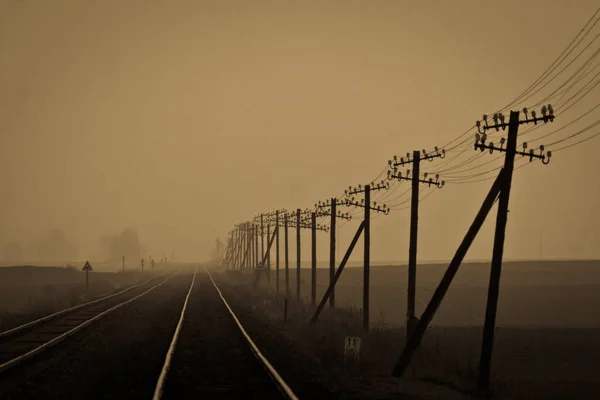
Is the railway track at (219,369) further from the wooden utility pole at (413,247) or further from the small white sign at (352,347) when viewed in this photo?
the wooden utility pole at (413,247)

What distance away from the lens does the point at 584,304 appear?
60.1 meters

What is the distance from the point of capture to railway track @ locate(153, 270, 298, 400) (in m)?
13.3

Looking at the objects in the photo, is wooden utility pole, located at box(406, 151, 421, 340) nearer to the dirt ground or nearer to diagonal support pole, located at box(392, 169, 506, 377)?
the dirt ground

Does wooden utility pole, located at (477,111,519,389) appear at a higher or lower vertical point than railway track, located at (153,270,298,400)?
higher

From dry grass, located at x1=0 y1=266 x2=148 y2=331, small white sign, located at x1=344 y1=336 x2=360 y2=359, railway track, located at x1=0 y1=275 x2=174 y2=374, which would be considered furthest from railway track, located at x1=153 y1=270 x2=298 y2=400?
dry grass, located at x1=0 y1=266 x2=148 y2=331

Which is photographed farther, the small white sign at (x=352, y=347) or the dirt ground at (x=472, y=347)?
the small white sign at (x=352, y=347)

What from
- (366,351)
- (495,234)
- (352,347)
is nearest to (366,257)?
(366,351)

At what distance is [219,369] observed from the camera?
648 inches

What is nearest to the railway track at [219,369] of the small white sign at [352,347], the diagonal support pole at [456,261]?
the small white sign at [352,347]

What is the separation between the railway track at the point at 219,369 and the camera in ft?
43.7

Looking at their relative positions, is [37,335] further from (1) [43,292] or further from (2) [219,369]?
(1) [43,292]

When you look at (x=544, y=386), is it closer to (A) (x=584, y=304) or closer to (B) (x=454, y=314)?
(B) (x=454, y=314)

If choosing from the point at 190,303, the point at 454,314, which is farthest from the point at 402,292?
the point at 190,303

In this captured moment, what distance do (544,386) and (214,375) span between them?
1010 cm
